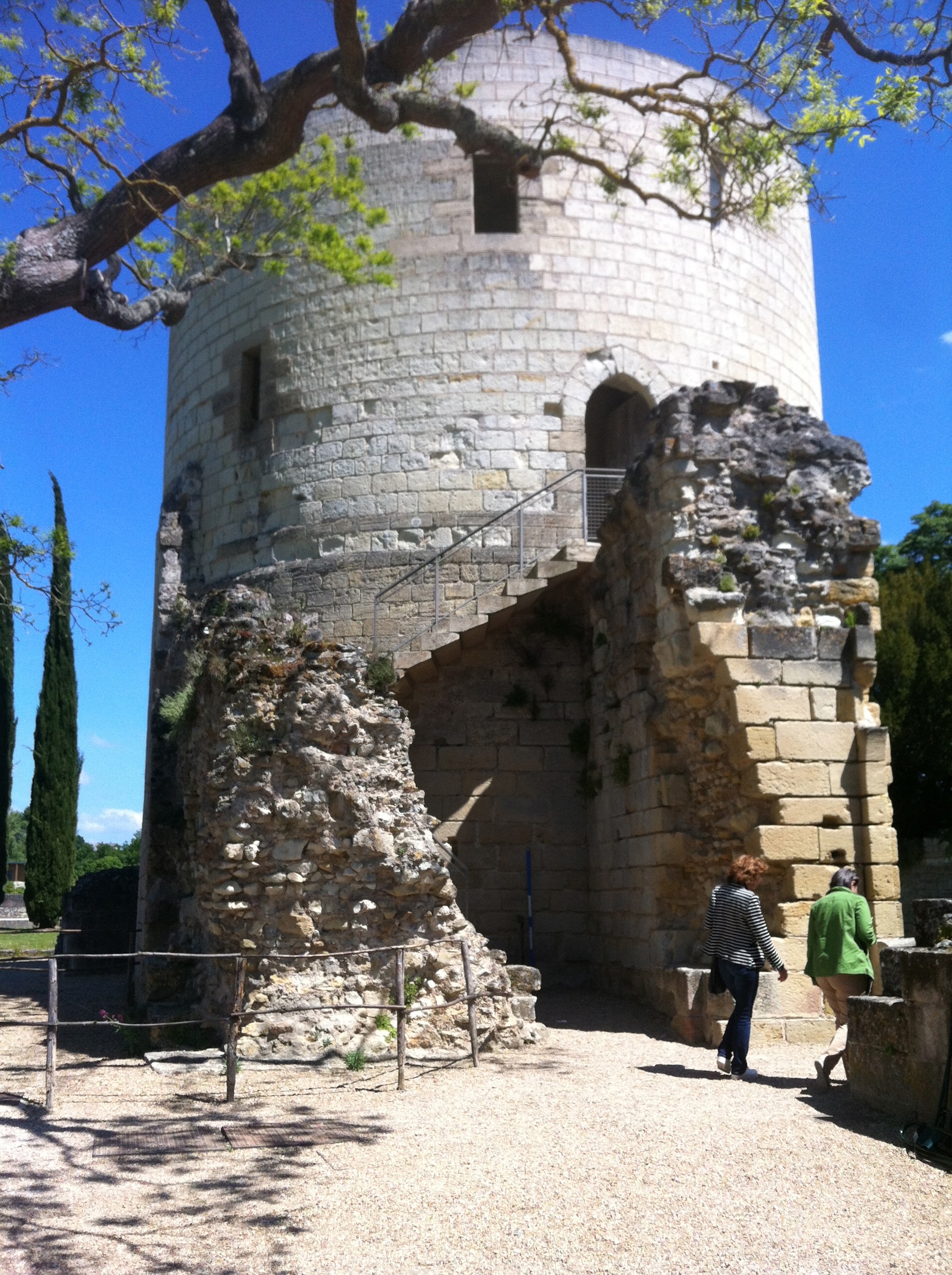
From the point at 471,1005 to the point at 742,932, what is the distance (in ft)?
5.92

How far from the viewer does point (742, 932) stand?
7.36 metres

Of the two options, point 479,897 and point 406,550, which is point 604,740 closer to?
point 479,897

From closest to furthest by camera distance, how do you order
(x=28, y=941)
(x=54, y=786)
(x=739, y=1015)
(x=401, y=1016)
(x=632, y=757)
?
(x=401, y=1016) → (x=739, y=1015) → (x=632, y=757) → (x=28, y=941) → (x=54, y=786)

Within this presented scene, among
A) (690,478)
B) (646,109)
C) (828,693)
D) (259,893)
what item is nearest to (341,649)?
(259,893)

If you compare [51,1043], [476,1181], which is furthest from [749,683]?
[51,1043]

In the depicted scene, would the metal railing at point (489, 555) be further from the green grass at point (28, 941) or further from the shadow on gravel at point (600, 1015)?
the green grass at point (28, 941)

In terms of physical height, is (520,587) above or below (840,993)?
above

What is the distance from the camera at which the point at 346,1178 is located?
5.07 m

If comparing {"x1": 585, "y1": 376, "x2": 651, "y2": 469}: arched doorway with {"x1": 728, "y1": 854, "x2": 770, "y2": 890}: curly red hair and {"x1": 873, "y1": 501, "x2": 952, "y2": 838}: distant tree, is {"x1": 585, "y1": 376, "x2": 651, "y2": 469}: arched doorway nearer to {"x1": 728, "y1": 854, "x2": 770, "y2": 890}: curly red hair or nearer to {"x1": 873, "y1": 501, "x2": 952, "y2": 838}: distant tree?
{"x1": 873, "y1": 501, "x2": 952, "y2": 838}: distant tree

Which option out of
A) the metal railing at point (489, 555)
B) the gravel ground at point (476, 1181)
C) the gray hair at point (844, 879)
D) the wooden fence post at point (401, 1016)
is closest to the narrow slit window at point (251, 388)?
the metal railing at point (489, 555)

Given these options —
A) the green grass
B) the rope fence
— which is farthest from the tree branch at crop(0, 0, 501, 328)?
the green grass

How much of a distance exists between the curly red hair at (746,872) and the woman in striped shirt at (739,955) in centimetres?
2

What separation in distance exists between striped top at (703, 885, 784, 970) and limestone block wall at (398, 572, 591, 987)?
14.6 ft

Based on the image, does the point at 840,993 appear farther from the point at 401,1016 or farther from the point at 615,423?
the point at 615,423
